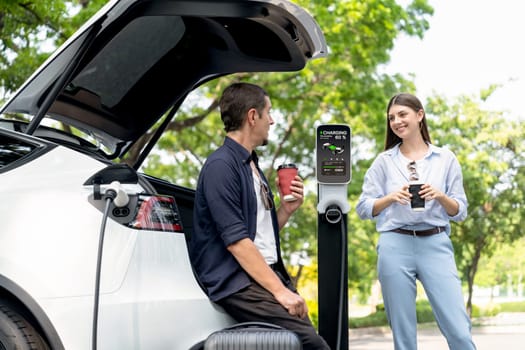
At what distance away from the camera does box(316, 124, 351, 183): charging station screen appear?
4402 mm

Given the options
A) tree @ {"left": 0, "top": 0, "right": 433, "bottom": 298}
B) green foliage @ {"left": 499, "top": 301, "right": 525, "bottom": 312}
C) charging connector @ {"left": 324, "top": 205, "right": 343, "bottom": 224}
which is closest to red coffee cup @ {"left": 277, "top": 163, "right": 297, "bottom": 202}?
charging connector @ {"left": 324, "top": 205, "right": 343, "bottom": 224}

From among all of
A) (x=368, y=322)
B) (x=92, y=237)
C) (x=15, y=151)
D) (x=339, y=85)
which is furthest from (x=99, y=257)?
(x=368, y=322)

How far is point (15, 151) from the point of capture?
3314mm

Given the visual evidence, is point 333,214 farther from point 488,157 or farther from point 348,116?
point 488,157

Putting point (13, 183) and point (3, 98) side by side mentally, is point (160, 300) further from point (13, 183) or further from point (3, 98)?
point (3, 98)

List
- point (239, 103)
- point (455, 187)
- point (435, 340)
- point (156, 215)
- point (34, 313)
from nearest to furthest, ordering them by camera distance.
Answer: point (34, 313) → point (156, 215) → point (239, 103) → point (455, 187) → point (435, 340)

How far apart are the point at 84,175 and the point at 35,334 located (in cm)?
64

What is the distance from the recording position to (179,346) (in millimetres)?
3188

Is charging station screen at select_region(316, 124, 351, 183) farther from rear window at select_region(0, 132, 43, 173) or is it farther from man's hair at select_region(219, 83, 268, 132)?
rear window at select_region(0, 132, 43, 173)

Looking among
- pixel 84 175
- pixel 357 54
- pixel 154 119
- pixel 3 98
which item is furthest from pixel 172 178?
pixel 84 175

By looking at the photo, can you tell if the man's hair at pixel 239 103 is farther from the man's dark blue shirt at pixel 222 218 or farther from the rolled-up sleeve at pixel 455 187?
the rolled-up sleeve at pixel 455 187

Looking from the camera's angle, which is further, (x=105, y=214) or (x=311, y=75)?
(x=311, y=75)

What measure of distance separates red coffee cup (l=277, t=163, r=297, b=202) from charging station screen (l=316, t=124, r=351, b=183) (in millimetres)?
319

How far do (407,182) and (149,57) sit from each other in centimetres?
163
